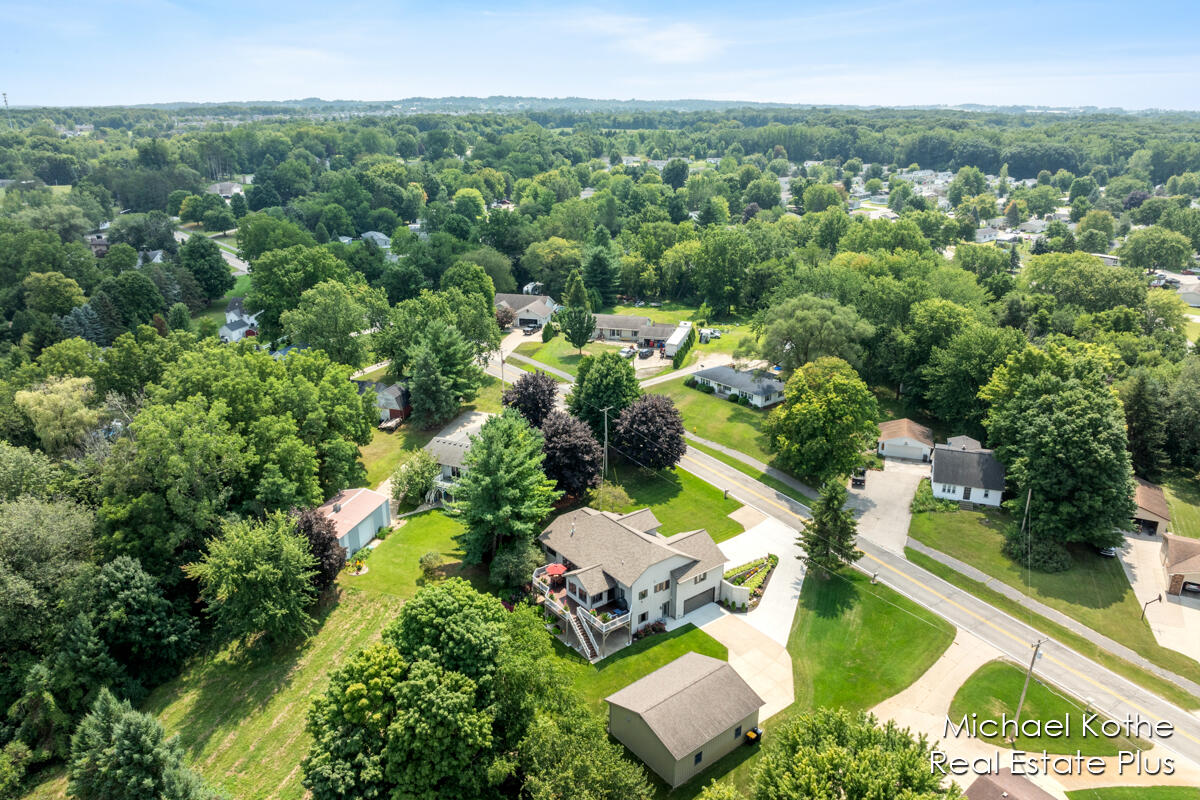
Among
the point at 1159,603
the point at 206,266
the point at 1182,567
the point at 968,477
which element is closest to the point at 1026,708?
the point at 1159,603

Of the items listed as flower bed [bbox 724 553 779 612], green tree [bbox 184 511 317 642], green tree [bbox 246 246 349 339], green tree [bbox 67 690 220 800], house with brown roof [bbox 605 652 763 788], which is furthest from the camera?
green tree [bbox 246 246 349 339]

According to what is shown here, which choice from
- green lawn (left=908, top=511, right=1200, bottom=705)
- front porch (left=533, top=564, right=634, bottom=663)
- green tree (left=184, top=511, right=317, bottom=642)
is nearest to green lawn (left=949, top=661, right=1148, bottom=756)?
green lawn (left=908, top=511, right=1200, bottom=705)

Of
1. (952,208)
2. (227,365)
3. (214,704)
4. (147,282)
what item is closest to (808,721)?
(214,704)

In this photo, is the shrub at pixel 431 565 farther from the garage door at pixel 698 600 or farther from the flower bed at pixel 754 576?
the flower bed at pixel 754 576

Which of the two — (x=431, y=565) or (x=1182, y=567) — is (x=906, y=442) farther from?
(x=431, y=565)

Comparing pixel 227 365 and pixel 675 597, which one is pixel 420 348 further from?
pixel 675 597

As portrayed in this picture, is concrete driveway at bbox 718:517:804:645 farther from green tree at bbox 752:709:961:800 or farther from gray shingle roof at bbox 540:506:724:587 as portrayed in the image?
green tree at bbox 752:709:961:800

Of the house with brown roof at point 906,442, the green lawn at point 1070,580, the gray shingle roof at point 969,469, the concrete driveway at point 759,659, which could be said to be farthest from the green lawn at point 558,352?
the green lawn at point 1070,580
